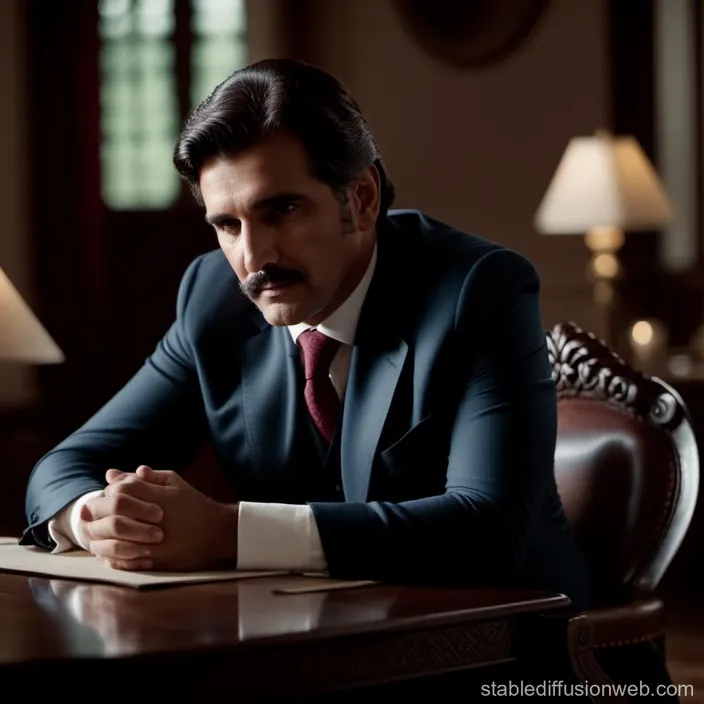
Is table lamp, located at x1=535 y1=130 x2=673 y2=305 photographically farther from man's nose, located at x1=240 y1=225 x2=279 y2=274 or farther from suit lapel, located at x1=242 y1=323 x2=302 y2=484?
man's nose, located at x1=240 y1=225 x2=279 y2=274

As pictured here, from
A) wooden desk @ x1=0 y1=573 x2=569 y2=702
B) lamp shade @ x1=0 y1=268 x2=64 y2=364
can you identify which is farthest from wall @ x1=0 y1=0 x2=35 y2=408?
wooden desk @ x1=0 y1=573 x2=569 y2=702

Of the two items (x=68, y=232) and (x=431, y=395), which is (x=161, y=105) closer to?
(x=68, y=232)

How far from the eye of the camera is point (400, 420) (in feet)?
6.35

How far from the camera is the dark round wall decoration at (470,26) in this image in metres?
6.81

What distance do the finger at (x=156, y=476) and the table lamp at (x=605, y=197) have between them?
385 centimetres

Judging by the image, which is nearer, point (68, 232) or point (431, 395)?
point (431, 395)

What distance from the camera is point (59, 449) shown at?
212 cm

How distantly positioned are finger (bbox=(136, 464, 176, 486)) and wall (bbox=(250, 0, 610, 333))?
5071 millimetres

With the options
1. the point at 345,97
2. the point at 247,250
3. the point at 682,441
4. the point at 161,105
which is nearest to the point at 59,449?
the point at 247,250

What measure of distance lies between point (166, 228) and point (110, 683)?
6.46 metres

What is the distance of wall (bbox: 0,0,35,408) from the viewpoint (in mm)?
7270

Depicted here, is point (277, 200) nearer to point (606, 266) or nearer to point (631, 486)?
point (631, 486)

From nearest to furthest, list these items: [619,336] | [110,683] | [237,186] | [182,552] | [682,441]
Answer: [110,683] → [182,552] → [237,186] → [682,441] → [619,336]

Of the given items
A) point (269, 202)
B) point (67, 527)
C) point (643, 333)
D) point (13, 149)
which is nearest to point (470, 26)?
point (13, 149)
